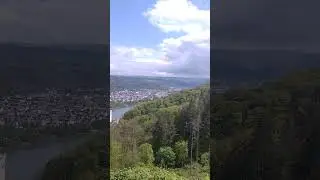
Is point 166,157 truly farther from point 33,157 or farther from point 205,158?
point 33,157

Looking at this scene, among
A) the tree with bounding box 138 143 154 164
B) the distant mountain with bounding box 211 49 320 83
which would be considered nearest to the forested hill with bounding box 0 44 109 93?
the tree with bounding box 138 143 154 164

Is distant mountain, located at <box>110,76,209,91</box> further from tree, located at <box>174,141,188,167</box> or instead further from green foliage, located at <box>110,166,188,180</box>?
green foliage, located at <box>110,166,188,180</box>

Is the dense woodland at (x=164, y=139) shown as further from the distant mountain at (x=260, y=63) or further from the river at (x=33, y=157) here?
the river at (x=33, y=157)

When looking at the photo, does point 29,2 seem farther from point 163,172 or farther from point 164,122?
point 163,172

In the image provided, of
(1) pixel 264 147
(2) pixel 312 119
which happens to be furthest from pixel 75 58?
(2) pixel 312 119

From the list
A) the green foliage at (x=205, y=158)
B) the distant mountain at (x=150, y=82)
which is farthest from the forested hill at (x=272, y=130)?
the distant mountain at (x=150, y=82)

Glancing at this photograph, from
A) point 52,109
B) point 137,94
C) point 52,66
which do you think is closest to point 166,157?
point 137,94
